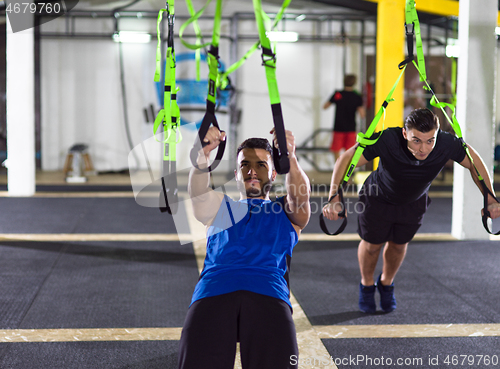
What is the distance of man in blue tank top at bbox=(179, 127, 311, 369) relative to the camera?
1587 mm

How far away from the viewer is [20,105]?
7.22 meters

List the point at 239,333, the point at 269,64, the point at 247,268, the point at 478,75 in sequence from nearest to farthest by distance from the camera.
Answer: the point at 269,64 < the point at 239,333 < the point at 247,268 < the point at 478,75

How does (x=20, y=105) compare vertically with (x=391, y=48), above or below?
below

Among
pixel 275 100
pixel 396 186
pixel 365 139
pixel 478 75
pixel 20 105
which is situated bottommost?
pixel 396 186

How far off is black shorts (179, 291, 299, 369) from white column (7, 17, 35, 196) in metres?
6.48

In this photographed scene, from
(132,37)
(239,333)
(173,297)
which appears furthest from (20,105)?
(239,333)

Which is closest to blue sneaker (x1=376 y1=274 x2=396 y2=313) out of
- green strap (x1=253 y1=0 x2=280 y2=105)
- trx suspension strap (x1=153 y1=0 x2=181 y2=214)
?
trx suspension strap (x1=153 y1=0 x2=181 y2=214)

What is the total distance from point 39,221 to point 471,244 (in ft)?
15.4

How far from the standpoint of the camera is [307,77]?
35.8ft

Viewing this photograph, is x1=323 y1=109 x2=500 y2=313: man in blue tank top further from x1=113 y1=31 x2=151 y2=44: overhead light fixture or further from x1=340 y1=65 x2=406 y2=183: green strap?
x1=113 y1=31 x2=151 y2=44: overhead light fixture

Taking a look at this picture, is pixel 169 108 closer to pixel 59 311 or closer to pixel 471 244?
pixel 59 311

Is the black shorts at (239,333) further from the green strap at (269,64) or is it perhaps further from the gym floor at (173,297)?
the gym floor at (173,297)

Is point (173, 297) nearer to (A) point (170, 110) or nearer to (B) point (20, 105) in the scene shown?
(A) point (170, 110)

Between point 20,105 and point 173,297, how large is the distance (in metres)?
5.10
